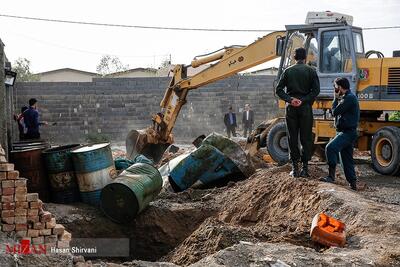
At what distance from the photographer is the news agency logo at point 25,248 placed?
15.0 feet

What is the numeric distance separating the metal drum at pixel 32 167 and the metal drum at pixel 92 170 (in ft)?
1.57

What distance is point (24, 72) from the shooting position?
34.6 metres

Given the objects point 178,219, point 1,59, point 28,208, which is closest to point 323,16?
point 178,219

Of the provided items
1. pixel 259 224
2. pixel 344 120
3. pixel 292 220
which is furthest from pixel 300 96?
pixel 259 224

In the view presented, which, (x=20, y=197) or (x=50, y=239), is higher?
(x=20, y=197)

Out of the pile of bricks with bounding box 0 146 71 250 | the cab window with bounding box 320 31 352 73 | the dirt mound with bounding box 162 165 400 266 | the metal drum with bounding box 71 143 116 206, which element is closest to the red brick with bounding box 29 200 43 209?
the pile of bricks with bounding box 0 146 71 250

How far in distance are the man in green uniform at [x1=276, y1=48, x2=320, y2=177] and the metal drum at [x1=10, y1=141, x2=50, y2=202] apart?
11.7ft

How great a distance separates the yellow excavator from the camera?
35.4ft

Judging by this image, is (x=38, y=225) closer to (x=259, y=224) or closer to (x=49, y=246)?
(x=49, y=246)

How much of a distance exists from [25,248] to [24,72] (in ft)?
104

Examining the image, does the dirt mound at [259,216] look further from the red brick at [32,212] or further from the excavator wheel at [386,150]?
the excavator wheel at [386,150]

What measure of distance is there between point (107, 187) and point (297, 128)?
9.26 ft

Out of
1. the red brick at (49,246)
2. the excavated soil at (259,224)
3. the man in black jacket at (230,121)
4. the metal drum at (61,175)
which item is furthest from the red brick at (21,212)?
the man in black jacket at (230,121)

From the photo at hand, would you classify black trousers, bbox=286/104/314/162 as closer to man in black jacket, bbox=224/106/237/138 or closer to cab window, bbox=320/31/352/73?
cab window, bbox=320/31/352/73
